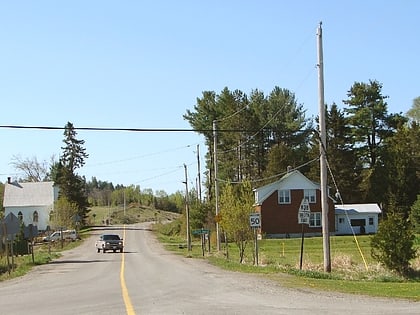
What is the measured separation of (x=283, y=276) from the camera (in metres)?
25.3

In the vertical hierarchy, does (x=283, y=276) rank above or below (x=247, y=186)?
below

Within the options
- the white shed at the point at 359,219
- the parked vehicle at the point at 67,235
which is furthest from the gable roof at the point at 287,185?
the parked vehicle at the point at 67,235

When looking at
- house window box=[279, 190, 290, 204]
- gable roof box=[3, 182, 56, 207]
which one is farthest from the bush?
gable roof box=[3, 182, 56, 207]

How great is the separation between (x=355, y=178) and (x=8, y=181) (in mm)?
59236

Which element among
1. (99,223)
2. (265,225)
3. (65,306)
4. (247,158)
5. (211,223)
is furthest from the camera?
(99,223)

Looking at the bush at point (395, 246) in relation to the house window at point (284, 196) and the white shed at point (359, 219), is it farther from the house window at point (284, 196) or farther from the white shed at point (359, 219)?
the white shed at point (359, 219)

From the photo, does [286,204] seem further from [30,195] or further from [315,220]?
[30,195]

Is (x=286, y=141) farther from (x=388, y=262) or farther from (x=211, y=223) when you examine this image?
(x=388, y=262)

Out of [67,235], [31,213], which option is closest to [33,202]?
[31,213]

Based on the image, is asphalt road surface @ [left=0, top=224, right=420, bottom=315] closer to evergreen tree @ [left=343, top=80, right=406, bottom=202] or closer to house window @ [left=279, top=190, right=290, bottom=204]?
house window @ [left=279, top=190, right=290, bottom=204]

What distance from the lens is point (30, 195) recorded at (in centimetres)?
11125

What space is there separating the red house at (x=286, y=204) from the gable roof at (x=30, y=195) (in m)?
45.3

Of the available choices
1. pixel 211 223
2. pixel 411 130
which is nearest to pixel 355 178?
pixel 411 130

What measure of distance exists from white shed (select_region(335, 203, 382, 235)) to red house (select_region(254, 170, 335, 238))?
4.33m
